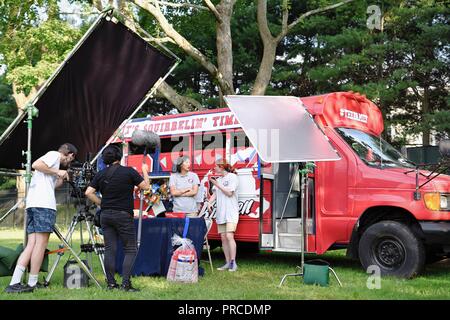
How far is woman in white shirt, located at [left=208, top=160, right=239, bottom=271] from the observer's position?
28.0 feet

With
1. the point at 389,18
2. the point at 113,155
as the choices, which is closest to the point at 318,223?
the point at 113,155

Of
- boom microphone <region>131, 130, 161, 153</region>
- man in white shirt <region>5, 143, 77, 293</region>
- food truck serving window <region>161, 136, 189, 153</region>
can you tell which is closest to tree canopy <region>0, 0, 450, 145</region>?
food truck serving window <region>161, 136, 189, 153</region>

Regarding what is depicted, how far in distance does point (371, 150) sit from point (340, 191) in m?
0.87

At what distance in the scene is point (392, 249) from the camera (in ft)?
25.5

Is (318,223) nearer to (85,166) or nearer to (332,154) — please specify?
(332,154)

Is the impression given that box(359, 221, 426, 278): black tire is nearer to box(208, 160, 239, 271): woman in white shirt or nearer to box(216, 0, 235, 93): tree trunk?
box(208, 160, 239, 271): woman in white shirt

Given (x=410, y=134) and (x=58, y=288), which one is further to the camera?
(x=410, y=134)

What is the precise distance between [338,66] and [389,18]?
122 inches

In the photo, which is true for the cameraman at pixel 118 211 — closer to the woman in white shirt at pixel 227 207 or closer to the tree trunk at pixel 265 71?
the woman in white shirt at pixel 227 207

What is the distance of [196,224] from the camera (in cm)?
793

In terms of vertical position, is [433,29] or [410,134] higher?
[433,29]

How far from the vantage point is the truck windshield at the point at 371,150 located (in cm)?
839

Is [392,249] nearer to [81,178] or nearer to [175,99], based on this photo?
[81,178]

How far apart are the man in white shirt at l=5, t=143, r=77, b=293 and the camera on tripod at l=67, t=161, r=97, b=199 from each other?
0.47 meters
